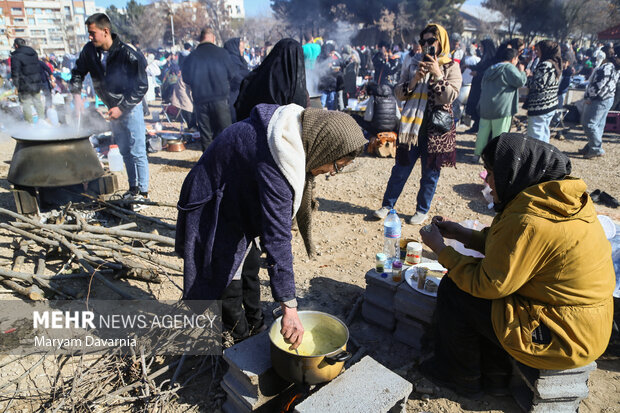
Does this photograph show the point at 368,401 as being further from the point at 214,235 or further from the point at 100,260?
the point at 100,260

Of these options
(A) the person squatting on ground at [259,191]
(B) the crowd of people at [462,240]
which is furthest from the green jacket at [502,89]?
(A) the person squatting on ground at [259,191]

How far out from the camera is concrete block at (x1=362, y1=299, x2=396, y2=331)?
10.1 ft

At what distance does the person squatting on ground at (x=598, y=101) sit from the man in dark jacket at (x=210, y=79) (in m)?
6.75

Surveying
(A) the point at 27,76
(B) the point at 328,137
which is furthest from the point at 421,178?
(A) the point at 27,76

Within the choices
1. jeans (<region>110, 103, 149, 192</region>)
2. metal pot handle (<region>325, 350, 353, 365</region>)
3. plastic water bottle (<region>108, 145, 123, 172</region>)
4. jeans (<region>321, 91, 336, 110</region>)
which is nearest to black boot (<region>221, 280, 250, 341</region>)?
metal pot handle (<region>325, 350, 353, 365</region>)

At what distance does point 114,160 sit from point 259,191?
19.1ft

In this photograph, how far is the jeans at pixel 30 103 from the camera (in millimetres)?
9281

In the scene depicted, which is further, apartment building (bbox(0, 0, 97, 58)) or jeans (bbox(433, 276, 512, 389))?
apartment building (bbox(0, 0, 97, 58))

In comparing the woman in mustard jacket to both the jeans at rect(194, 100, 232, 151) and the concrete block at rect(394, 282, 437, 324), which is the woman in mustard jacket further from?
the jeans at rect(194, 100, 232, 151)

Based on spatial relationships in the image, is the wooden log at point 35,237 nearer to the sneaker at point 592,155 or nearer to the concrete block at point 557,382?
the concrete block at point 557,382

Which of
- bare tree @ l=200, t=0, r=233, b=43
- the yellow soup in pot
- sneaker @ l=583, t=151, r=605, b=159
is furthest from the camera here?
bare tree @ l=200, t=0, r=233, b=43

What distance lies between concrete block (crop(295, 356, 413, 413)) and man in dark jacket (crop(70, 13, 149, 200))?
3.91 meters

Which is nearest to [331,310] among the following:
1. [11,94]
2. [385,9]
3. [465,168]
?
[465,168]

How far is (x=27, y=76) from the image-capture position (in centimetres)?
913
